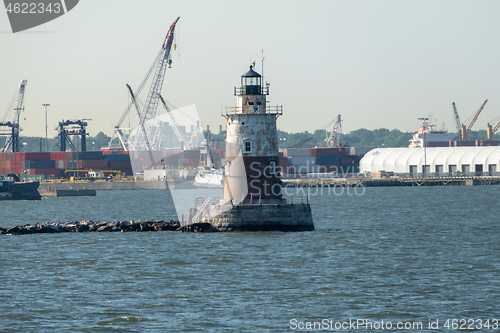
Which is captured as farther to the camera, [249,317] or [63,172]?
[63,172]

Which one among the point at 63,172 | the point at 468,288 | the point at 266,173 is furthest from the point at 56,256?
the point at 63,172

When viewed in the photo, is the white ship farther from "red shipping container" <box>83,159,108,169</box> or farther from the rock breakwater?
the rock breakwater

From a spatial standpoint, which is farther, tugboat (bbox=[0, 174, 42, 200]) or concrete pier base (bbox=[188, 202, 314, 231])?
tugboat (bbox=[0, 174, 42, 200])

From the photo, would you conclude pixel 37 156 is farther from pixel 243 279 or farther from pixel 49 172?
pixel 243 279

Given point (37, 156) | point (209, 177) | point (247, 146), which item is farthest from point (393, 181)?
point (247, 146)

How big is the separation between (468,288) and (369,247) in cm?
1477

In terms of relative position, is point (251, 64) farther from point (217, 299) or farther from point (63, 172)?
point (63, 172)

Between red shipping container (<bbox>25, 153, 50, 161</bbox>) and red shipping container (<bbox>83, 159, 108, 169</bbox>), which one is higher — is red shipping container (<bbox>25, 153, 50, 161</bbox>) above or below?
above

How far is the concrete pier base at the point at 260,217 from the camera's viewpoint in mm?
49188

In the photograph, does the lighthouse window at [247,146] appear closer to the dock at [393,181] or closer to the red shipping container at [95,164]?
the dock at [393,181]

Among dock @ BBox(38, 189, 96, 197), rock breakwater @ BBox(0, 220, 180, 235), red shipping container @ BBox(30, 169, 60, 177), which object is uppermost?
red shipping container @ BBox(30, 169, 60, 177)

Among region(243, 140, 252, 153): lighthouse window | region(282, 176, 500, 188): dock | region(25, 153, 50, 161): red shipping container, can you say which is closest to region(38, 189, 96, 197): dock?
region(25, 153, 50, 161): red shipping container

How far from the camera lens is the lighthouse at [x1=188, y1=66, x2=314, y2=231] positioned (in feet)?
161

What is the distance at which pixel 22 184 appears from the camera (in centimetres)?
12269
